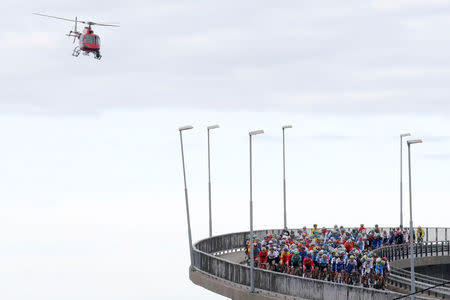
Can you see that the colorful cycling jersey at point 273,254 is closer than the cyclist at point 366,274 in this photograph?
No

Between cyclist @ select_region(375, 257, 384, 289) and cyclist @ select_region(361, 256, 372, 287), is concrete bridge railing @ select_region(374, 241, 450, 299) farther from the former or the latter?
cyclist @ select_region(375, 257, 384, 289)

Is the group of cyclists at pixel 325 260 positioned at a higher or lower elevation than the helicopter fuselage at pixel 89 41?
lower

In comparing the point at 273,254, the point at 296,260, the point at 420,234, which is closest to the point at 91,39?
the point at 420,234

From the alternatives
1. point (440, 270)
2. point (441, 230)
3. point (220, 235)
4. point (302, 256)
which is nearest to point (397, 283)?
point (302, 256)

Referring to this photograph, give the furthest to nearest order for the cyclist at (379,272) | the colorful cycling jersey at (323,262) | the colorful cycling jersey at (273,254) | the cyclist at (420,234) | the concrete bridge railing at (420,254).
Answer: the cyclist at (420,234), the concrete bridge railing at (420,254), the colorful cycling jersey at (273,254), the colorful cycling jersey at (323,262), the cyclist at (379,272)

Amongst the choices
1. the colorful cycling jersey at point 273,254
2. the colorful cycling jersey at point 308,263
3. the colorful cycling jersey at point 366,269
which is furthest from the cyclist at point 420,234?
the colorful cycling jersey at point 366,269

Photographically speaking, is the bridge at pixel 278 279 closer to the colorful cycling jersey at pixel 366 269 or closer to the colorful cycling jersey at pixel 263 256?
the colorful cycling jersey at pixel 263 256

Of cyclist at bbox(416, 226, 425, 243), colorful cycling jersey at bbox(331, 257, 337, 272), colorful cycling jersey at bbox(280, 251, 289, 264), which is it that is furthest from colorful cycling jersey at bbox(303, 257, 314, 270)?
cyclist at bbox(416, 226, 425, 243)

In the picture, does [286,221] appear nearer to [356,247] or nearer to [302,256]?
[356,247]
